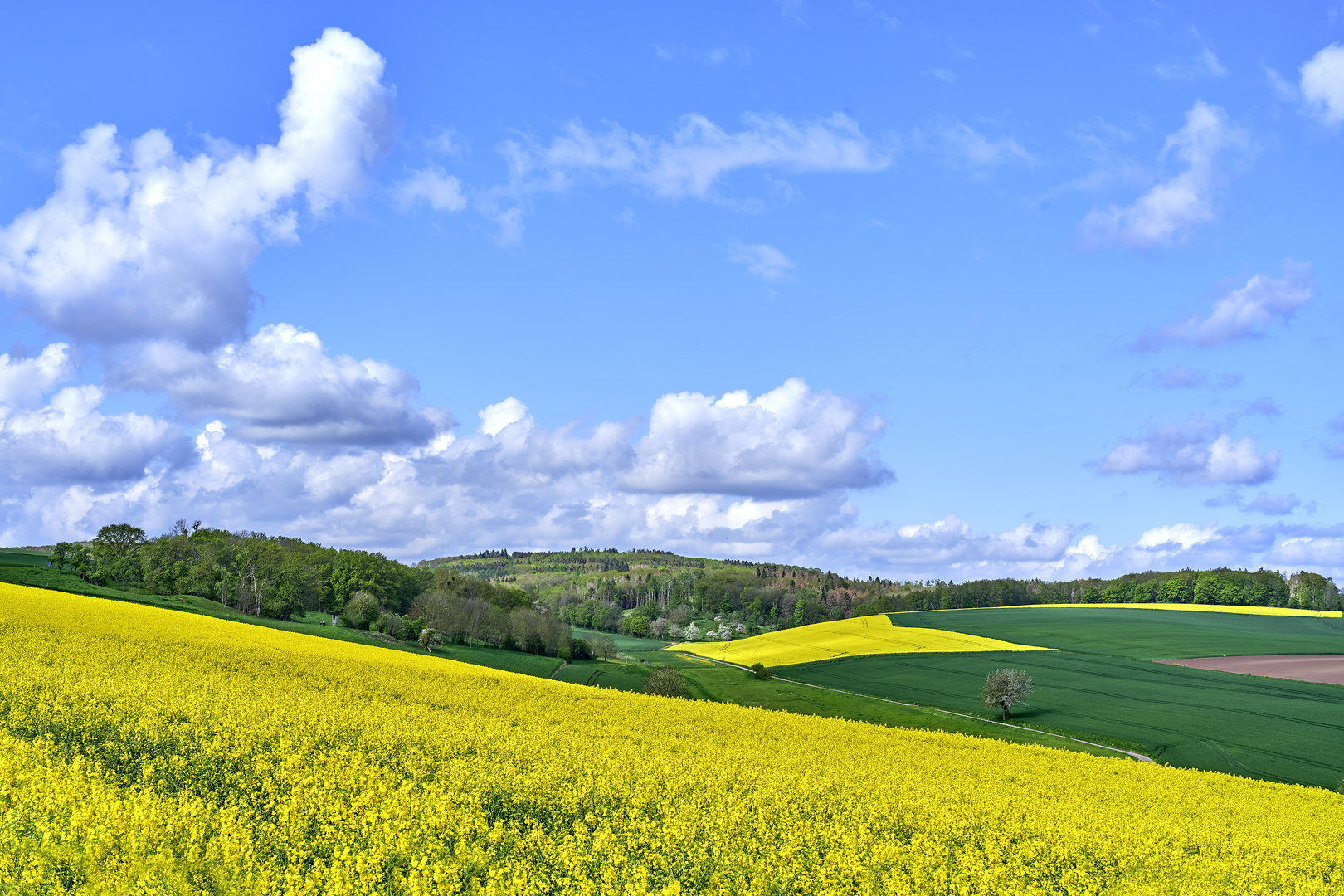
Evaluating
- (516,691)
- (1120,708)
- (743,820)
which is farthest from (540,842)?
(1120,708)

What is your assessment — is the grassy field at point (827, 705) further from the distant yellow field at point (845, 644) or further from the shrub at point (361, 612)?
the shrub at point (361, 612)

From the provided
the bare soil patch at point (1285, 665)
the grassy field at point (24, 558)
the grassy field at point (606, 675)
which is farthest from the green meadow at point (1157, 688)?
the grassy field at point (24, 558)

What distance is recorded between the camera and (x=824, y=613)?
17675cm

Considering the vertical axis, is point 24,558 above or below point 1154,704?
above

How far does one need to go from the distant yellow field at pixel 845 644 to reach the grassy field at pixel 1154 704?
241 inches

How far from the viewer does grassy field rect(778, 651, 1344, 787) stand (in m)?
47.2

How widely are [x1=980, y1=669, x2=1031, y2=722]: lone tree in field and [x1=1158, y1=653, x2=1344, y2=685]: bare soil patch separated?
29.2 metres

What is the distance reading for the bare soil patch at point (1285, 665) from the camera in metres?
70.3

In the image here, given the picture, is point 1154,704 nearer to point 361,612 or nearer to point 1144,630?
point 1144,630

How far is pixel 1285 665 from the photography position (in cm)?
7631

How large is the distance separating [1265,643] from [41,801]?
11378cm

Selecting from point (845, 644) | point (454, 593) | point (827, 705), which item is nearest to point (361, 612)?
point (454, 593)

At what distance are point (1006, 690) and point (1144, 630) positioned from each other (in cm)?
5683

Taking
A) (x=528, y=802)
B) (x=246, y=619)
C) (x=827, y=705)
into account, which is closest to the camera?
(x=528, y=802)
